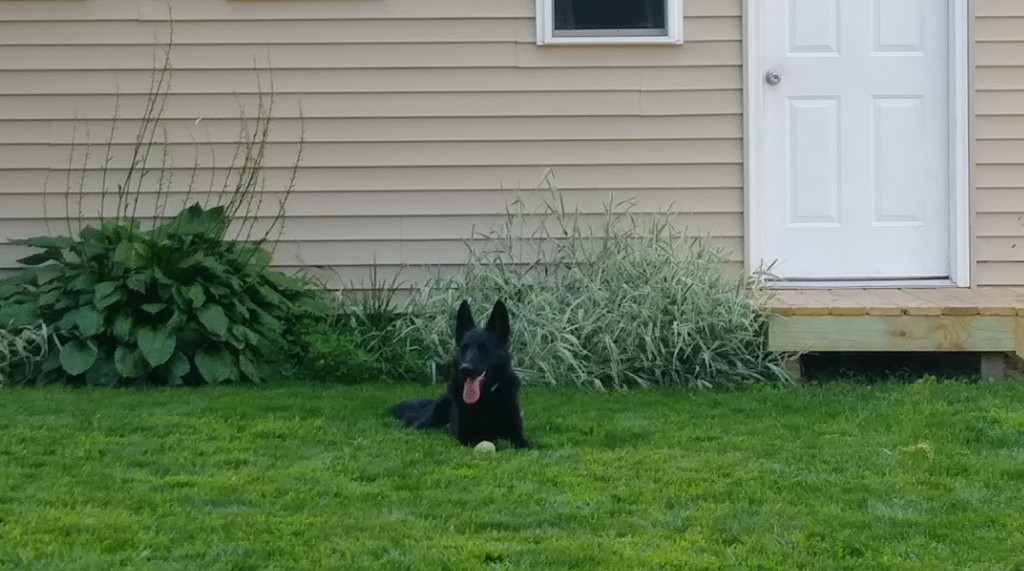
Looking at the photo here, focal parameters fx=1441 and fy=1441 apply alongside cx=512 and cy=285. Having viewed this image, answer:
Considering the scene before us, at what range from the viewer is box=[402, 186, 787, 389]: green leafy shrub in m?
6.26

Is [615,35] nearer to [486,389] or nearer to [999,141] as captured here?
[999,141]

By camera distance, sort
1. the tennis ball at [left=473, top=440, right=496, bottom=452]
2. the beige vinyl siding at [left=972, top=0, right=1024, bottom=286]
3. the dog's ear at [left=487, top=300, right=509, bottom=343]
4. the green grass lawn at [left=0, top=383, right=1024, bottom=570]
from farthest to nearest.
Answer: the beige vinyl siding at [left=972, top=0, right=1024, bottom=286] → the dog's ear at [left=487, top=300, right=509, bottom=343] → the tennis ball at [left=473, top=440, right=496, bottom=452] → the green grass lawn at [left=0, top=383, right=1024, bottom=570]

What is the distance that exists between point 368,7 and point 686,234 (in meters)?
1.92

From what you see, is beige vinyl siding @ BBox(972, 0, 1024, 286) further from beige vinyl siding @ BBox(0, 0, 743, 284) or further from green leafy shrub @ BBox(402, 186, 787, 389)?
green leafy shrub @ BBox(402, 186, 787, 389)

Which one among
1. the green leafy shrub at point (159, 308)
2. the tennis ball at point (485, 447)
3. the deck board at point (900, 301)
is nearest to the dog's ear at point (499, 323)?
the tennis ball at point (485, 447)

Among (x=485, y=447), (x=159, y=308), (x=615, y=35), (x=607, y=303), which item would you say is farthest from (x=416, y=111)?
(x=485, y=447)

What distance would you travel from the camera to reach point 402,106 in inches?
279

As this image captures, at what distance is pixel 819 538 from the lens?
372 centimetres

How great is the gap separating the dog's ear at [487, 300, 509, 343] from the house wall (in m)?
2.15

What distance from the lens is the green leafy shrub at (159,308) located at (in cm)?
625

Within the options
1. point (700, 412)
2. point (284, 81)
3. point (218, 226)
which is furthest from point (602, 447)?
point (284, 81)

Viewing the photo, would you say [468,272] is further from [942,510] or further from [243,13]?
[942,510]

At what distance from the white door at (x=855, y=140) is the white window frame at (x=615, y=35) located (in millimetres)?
440

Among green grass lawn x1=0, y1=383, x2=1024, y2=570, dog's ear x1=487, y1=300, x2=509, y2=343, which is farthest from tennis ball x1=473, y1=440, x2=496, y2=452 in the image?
dog's ear x1=487, y1=300, x2=509, y2=343
